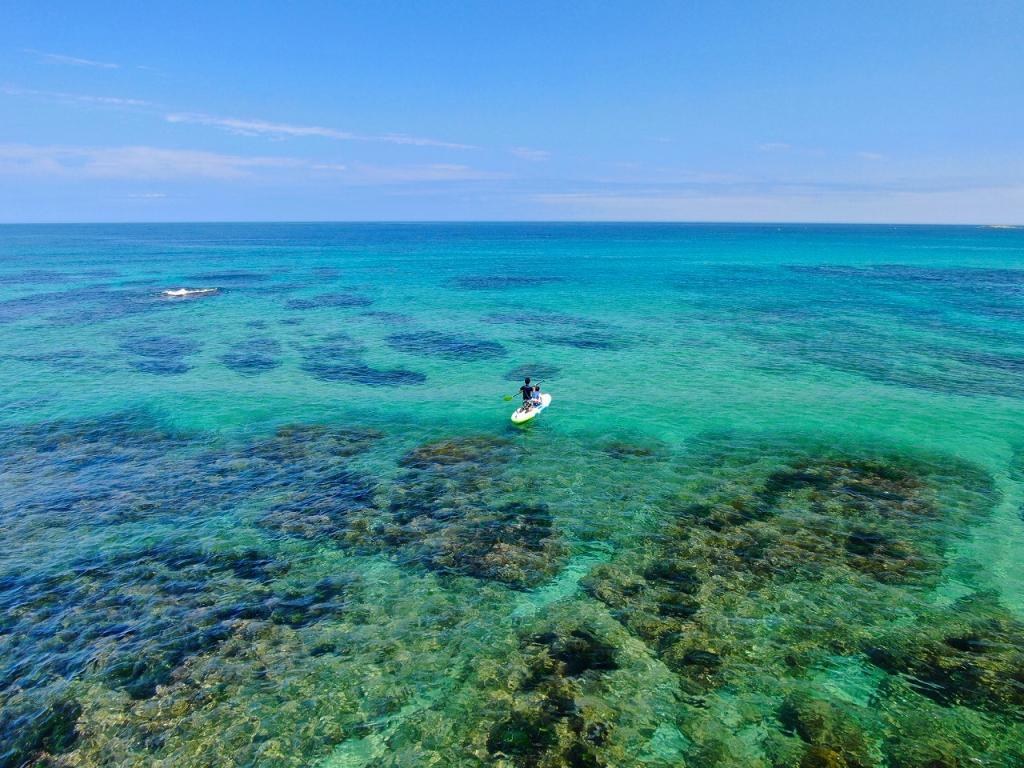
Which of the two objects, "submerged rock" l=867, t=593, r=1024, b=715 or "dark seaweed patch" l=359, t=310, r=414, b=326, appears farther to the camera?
"dark seaweed patch" l=359, t=310, r=414, b=326

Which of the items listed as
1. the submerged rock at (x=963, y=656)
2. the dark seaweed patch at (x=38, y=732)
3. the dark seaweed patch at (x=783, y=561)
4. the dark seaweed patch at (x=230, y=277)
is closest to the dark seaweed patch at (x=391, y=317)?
the dark seaweed patch at (x=230, y=277)

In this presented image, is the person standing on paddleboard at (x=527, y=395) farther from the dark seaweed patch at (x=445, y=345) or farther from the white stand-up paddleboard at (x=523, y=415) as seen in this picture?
the dark seaweed patch at (x=445, y=345)

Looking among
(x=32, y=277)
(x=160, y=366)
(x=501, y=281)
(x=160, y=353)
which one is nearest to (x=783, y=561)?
(x=160, y=366)

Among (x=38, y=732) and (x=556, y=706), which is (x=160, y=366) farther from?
(x=556, y=706)

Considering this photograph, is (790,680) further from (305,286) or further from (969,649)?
(305,286)

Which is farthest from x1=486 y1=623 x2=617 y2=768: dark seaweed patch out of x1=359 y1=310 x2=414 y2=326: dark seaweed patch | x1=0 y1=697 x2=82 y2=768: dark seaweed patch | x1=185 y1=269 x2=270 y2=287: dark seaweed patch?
x1=185 y1=269 x2=270 y2=287: dark seaweed patch

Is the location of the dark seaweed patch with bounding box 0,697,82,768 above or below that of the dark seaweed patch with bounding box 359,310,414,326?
below

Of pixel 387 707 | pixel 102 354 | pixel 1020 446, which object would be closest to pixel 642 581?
Answer: pixel 387 707

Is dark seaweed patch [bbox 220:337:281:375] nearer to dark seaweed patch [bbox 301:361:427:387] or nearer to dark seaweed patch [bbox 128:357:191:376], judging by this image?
dark seaweed patch [bbox 128:357:191:376]
